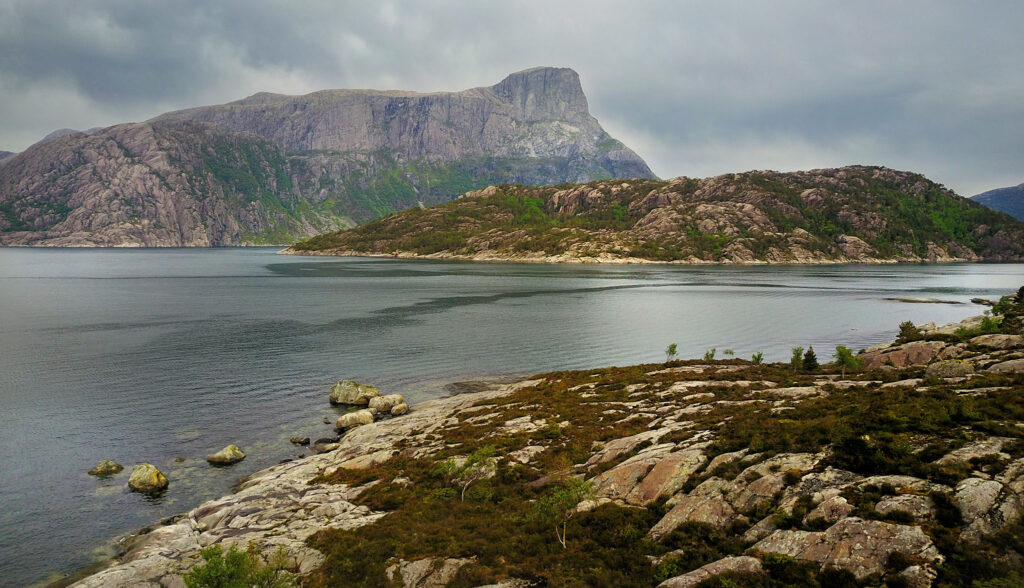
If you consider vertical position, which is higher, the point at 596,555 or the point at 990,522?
the point at 990,522

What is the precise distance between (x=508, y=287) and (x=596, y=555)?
527 ft

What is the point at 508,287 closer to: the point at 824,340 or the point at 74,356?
the point at 824,340

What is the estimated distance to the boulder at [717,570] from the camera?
619 inches

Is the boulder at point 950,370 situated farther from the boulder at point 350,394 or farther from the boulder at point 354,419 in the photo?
the boulder at point 350,394

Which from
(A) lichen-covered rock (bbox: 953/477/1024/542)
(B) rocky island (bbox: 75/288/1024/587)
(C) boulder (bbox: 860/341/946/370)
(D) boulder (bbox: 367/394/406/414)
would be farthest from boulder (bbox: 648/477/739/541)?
(D) boulder (bbox: 367/394/406/414)

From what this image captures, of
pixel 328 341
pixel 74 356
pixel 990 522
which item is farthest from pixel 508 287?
pixel 990 522

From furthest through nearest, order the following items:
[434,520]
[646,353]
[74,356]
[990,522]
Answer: [646,353]
[74,356]
[434,520]
[990,522]

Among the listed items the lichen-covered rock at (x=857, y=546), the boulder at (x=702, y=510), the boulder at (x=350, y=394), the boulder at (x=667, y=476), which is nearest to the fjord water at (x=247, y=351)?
the boulder at (x=350, y=394)

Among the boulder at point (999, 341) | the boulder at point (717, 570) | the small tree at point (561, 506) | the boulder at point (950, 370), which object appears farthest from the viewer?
the boulder at point (999, 341)

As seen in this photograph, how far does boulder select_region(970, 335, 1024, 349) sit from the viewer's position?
35.2 meters

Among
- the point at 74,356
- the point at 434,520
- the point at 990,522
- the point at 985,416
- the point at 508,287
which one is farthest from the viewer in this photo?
the point at 508,287

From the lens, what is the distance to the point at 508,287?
180 m

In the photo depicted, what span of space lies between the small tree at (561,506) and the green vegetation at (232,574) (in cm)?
1167

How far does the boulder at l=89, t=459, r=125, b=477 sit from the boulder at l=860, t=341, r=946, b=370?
64963 mm
